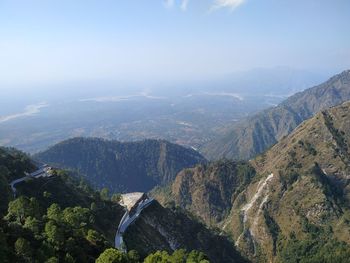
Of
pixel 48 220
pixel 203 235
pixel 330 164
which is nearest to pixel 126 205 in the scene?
pixel 203 235

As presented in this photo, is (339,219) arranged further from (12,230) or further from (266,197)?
(12,230)

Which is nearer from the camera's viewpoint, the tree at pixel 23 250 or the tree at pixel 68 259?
the tree at pixel 23 250

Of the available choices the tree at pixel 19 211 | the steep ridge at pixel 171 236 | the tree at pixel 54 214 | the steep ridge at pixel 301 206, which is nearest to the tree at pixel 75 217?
the tree at pixel 54 214

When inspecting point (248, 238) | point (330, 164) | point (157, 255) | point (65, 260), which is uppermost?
point (65, 260)

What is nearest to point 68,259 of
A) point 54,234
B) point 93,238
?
point 54,234

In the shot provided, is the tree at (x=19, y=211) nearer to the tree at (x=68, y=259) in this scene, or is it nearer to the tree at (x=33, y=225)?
the tree at (x=33, y=225)

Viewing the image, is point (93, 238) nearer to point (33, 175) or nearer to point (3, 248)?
point (3, 248)
